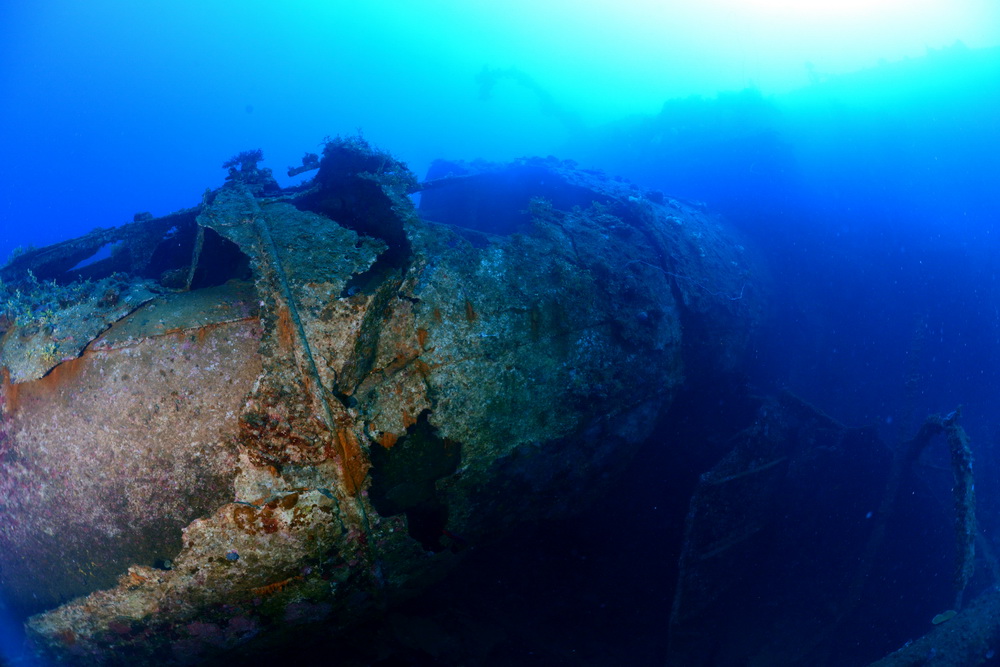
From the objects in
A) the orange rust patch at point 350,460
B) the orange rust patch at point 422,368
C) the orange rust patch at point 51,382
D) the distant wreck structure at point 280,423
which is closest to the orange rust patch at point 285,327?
the distant wreck structure at point 280,423

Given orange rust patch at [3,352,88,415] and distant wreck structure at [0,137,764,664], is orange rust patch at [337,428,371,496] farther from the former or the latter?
orange rust patch at [3,352,88,415]

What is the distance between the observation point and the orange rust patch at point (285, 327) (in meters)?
2.61

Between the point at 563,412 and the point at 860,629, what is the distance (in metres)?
4.28

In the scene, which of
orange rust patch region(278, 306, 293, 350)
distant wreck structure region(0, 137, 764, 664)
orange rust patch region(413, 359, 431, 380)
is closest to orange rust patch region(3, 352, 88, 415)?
distant wreck structure region(0, 137, 764, 664)

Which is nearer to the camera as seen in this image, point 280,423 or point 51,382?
point 280,423

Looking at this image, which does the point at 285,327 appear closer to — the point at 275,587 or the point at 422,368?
the point at 422,368

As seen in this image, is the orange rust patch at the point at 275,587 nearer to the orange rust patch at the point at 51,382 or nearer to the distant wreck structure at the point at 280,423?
the distant wreck structure at the point at 280,423

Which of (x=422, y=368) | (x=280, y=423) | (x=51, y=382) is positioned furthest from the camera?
(x=422, y=368)

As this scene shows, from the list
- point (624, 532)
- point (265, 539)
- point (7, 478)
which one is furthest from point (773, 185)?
point (7, 478)

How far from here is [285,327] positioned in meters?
2.62

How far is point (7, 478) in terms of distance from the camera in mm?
2807

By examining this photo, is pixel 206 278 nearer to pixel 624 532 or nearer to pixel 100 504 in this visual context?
pixel 100 504

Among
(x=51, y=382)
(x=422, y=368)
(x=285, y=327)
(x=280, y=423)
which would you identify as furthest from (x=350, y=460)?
(x=51, y=382)

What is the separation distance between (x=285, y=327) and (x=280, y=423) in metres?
0.54
